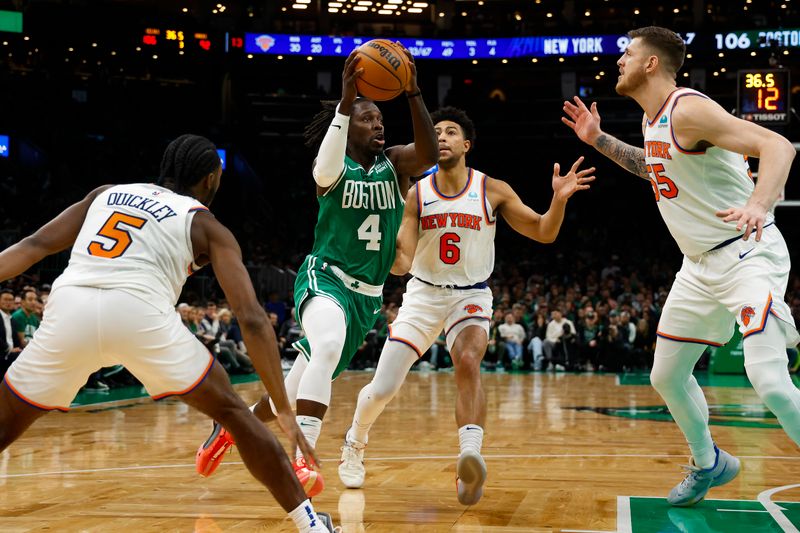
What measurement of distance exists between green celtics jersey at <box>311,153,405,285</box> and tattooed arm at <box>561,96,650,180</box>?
1164 mm

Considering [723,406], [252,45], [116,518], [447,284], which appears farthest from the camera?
[252,45]

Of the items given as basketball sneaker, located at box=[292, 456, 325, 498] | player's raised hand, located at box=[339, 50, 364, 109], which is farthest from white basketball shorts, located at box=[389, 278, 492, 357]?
basketball sneaker, located at box=[292, 456, 325, 498]

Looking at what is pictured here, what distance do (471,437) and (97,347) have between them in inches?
90.1

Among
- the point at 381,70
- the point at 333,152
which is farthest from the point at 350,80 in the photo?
the point at 333,152

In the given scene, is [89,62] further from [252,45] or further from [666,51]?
[666,51]

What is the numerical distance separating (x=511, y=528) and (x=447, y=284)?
5.69ft

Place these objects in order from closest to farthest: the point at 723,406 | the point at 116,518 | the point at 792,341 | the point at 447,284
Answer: the point at 792,341 → the point at 116,518 → the point at 447,284 → the point at 723,406

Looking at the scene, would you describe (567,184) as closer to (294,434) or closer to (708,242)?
(708,242)

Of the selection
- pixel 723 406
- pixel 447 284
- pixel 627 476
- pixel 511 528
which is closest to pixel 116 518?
pixel 511 528

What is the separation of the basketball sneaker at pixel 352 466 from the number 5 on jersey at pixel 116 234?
2.41m

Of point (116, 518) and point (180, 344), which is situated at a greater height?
point (180, 344)

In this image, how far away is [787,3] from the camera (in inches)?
1139

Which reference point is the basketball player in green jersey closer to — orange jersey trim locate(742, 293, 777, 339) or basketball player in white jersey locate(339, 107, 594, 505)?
basketball player in white jersey locate(339, 107, 594, 505)

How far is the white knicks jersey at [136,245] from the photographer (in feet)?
10.7
